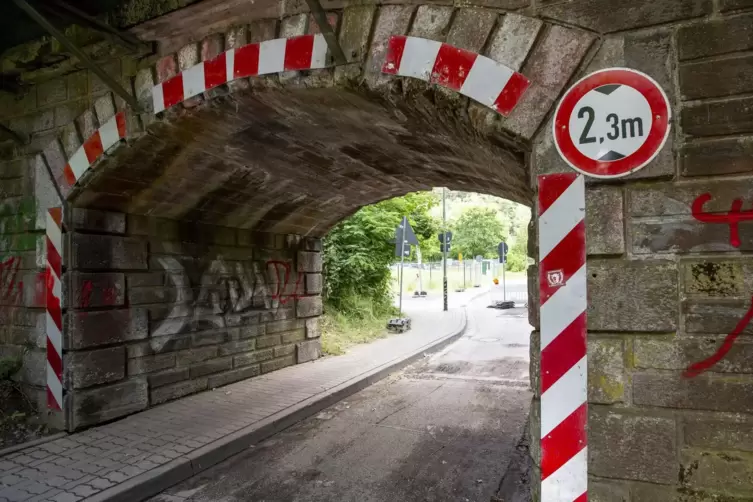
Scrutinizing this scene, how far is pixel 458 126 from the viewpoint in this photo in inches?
134

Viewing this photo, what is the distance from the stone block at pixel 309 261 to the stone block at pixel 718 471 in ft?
22.3

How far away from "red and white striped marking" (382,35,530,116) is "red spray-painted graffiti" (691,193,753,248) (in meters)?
1.09

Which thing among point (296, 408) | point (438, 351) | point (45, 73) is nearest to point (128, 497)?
point (296, 408)

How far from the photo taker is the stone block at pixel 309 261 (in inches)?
337

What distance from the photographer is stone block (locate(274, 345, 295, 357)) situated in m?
8.03

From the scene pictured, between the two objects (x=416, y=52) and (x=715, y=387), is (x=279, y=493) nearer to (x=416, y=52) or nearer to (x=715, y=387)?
(x=715, y=387)

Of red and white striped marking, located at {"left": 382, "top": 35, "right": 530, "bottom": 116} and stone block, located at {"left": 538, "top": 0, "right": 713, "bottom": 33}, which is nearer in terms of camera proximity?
stone block, located at {"left": 538, "top": 0, "right": 713, "bottom": 33}

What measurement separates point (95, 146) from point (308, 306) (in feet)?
15.4

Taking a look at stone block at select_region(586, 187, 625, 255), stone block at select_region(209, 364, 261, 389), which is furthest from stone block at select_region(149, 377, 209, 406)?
stone block at select_region(586, 187, 625, 255)

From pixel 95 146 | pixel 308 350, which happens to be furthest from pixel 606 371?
pixel 308 350

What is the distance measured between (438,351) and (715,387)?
8705 millimetres

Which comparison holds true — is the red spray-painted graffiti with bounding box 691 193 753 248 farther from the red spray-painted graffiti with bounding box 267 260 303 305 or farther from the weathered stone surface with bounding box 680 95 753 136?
the red spray-painted graffiti with bounding box 267 260 303 305

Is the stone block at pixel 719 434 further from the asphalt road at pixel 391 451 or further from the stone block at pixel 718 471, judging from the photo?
the asphalt road at pixel 391 451

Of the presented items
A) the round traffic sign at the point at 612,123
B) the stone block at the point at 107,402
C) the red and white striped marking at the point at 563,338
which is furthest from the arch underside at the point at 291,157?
the stone block at the point at 107,402
